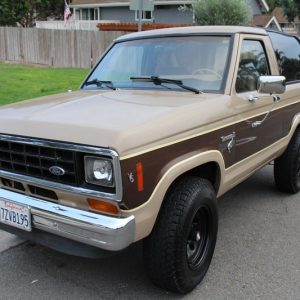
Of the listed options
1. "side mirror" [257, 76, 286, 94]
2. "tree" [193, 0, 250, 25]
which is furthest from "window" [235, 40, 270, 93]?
"tree" [193, 0, 250, 25]

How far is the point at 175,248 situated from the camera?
10.5 feet

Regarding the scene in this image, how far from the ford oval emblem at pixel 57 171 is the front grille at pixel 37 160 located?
2cm

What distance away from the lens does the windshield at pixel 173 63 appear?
4156 mm

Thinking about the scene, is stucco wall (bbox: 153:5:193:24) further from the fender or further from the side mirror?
the fender

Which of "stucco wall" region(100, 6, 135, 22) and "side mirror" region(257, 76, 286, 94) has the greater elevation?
"stucco wall" region(100, 6, 135, 22)

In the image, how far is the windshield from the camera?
4156mm

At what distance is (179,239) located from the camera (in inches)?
126

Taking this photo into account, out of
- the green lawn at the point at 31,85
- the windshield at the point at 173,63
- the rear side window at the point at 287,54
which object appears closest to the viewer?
the windshield at the point at 173,63

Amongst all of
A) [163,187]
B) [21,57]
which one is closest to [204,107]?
[163,187]

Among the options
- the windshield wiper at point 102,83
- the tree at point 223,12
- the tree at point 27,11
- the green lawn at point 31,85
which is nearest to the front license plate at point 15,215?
the windshield wiper at point 102,83

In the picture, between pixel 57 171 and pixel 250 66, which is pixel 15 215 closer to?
pixel 57 171

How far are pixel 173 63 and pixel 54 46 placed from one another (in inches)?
802

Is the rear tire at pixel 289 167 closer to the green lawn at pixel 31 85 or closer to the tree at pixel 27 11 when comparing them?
the green lawn at pixel 31 85

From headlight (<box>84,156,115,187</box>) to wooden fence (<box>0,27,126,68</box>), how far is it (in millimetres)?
18073
